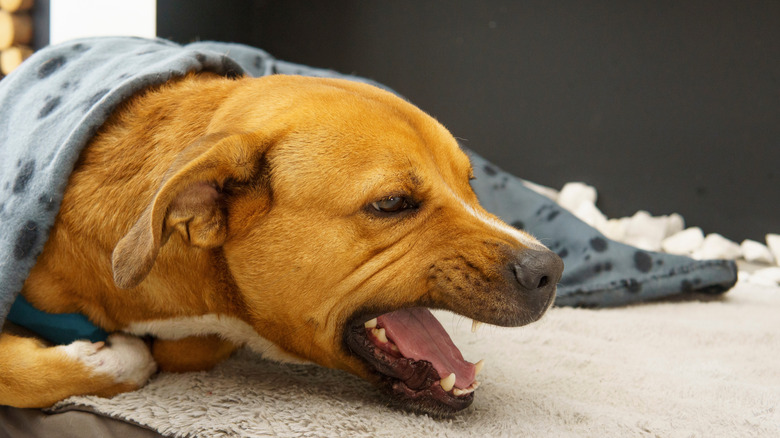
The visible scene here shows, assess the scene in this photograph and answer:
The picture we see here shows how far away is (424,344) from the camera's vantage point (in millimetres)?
1854

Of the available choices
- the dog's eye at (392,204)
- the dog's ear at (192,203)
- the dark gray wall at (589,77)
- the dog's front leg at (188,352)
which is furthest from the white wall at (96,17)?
the dog's eye at (392,204)

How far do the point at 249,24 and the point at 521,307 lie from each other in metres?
4.58

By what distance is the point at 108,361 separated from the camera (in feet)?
6.01

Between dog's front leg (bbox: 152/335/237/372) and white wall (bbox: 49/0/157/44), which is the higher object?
white wall (bbox: 49/0/157/44)

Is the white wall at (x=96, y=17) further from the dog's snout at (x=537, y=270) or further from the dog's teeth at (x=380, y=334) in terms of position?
the dog's snout at (x=537, y=270)

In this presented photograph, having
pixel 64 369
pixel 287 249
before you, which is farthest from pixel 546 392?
pixel 64 369

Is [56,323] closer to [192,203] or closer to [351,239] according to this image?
[192,203]

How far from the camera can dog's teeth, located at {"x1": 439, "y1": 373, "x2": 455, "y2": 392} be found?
69.3 inches

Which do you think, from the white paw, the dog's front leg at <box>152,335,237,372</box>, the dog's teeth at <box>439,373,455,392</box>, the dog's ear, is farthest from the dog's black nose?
the white paw

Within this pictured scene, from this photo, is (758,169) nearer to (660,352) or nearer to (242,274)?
(660,352)

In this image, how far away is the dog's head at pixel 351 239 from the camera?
165 cm

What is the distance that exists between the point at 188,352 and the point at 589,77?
3.78 meters

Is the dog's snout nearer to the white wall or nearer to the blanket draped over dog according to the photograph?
the blanket draped over dog

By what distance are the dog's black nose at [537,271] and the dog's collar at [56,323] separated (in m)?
1.15
